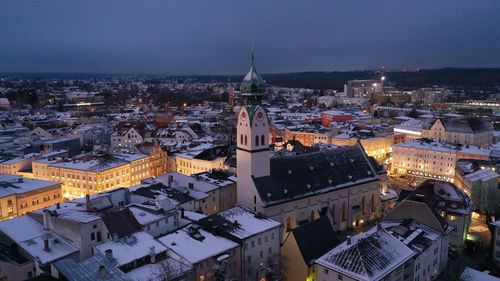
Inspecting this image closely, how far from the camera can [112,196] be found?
54000mm

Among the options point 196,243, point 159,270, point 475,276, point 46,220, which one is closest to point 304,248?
point 196,243

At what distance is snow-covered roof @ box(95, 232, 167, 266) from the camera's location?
117 feet

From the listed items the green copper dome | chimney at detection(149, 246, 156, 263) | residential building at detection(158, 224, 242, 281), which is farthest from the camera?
the green copper dome

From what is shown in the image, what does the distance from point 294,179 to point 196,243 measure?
19131 mm

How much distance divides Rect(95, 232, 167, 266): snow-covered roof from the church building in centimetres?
1571

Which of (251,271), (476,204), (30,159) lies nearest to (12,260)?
(251,271)

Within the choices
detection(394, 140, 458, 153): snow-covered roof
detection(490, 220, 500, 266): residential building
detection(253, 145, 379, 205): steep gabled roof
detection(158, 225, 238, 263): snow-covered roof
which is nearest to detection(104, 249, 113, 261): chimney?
detection(158, 225, 238, 263): snow-covered roof

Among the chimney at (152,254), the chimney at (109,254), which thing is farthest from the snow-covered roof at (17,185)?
the chimney at (152,254)

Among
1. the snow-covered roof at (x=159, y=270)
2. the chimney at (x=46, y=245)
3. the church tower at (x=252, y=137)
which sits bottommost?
the snow-covered roof at (x=159, y=270)

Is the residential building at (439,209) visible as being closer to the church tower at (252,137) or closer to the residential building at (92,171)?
the church tower at (252,137)

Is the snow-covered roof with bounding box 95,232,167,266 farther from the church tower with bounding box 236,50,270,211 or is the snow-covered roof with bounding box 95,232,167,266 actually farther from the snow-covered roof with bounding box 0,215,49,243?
the church tower with bounding box 236,50,270,211

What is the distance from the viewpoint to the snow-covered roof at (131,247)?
3572 cm

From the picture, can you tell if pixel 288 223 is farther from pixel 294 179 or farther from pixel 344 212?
pixel 344 212

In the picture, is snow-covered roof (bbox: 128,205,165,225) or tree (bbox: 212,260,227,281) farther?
snow-covered roof (bbox: 128,205,165,225)
